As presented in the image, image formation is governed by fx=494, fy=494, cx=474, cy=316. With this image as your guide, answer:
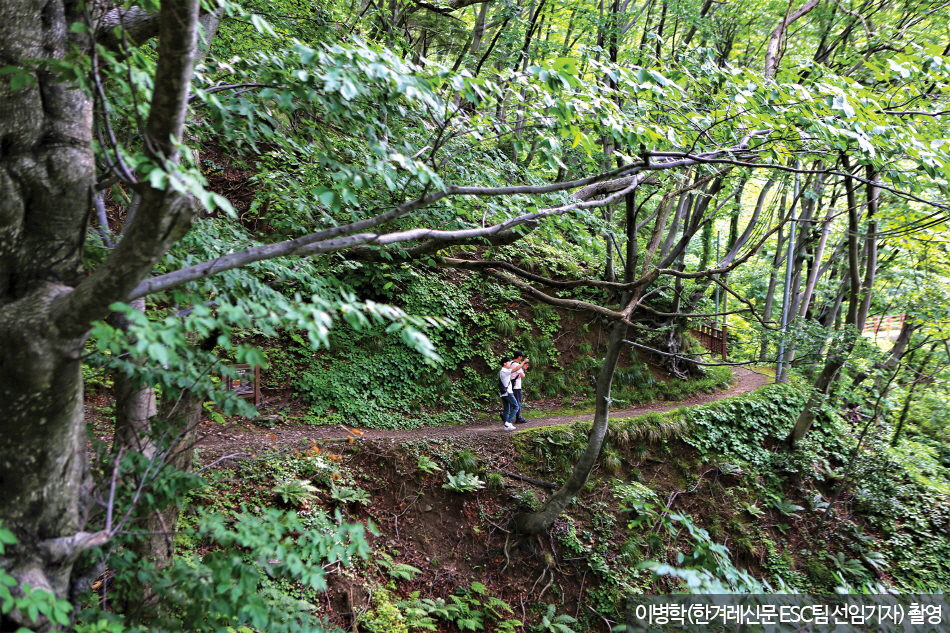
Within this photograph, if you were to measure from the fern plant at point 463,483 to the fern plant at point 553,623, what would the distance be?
201 centimetres

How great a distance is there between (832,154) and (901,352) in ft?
37.6

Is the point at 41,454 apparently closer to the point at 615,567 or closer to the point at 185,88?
the point at 185,88

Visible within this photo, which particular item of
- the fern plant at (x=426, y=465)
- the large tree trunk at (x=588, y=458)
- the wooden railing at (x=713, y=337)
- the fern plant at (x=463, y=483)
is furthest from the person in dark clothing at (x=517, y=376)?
the wooden railing at (x=713, y=337)

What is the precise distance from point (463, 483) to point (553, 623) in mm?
2308

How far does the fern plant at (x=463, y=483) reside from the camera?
312 inches

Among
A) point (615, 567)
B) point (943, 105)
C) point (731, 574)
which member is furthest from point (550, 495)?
point (943, 105)

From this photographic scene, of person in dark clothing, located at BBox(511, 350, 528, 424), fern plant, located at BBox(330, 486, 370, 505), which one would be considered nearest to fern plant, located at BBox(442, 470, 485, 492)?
fern plant, located at BBox(330, 486, 370, 505)

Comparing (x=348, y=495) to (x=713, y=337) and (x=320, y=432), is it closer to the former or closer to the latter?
(x=320, y=432)

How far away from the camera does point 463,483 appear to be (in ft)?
26.1

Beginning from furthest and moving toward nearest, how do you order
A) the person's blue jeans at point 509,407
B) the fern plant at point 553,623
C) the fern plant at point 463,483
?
1. the person's blue jeans at point 509,407
2. the fern plant at point 463,483
3. the fern plant at point 553,623

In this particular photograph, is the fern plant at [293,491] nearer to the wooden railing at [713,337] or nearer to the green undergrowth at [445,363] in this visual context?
the green undergrowth at [445,363]

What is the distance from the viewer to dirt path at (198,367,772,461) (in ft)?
24.3

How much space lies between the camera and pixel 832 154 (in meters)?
4.00

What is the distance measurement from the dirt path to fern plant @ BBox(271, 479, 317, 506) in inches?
33.3
